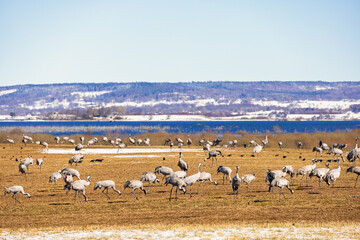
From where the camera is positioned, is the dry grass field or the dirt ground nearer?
the dry grass field

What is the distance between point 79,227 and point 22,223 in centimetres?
265

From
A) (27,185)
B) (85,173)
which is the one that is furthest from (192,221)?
(85,173)

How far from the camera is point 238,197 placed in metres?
24.9

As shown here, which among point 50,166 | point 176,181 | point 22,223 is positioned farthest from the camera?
point 50,166

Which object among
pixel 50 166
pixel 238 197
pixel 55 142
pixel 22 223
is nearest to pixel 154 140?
pixel 55 142

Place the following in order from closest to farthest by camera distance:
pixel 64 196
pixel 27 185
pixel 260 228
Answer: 1. pixel 260 228
2. pixel 64 196
3. pixel 27 185

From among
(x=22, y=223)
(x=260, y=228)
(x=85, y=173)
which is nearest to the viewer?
(x=260, y=228)

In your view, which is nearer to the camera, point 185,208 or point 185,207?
point 185,208

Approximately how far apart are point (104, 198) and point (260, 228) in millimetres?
9962

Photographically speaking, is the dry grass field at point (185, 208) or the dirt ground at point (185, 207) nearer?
the dry grass field at point (185, 208)

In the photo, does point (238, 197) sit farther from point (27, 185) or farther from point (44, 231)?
point (27, 185)

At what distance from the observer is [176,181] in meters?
24.0

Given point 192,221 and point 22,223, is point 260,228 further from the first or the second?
point 22,223

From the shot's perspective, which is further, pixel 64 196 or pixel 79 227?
pixel 64 196
